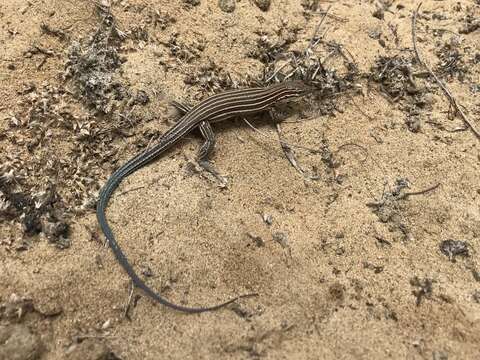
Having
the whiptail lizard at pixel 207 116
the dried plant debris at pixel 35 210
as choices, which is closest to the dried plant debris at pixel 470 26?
the whiptail lizard at pixel 207 116

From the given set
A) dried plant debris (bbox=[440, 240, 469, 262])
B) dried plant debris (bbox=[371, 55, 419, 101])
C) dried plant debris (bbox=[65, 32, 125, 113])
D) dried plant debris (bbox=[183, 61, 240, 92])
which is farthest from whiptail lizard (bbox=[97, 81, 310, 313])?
dried plant debris (bbox=[440, 240, 469, 262])

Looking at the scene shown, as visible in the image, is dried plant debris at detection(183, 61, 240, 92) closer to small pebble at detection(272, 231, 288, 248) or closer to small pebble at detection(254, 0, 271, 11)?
small pebble at detection(254, 0, 271, 11)

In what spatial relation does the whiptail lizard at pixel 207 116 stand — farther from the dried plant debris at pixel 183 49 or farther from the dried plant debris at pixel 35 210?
the dried plant debris at pixel 183 49

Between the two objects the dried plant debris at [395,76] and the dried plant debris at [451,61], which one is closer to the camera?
the dried plant debris at [395,76]

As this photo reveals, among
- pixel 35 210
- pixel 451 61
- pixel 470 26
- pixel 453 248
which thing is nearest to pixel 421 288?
pixel 453 248

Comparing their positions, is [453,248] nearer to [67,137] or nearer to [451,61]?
[451,61]

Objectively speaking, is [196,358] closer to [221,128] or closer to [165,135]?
[165,135]
